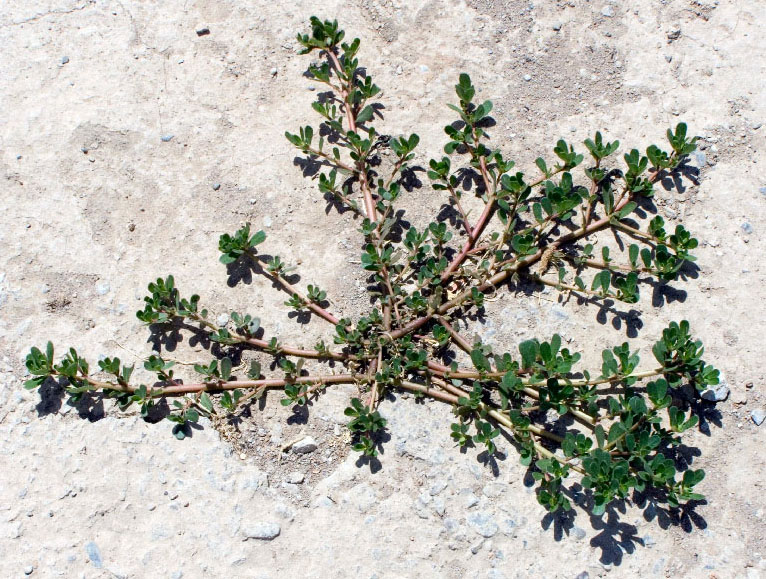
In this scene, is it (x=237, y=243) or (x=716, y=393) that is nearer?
(x=716, y=393)

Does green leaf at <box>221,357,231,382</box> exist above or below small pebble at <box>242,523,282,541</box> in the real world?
above

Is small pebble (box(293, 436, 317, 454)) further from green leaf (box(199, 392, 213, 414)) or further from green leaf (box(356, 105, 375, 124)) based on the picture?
green leaf (box(356, 105, 375, 124))

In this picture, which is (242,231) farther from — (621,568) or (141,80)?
(621,568)

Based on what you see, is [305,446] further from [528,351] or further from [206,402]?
[528,351]

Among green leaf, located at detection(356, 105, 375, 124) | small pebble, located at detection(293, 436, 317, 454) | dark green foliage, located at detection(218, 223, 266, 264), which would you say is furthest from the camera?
green leaf, located at detection(356, 105, 375, 124)

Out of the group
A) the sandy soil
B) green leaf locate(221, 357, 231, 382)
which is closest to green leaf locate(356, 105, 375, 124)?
the sandy soil

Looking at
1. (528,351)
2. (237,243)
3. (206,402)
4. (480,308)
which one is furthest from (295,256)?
(528,351)

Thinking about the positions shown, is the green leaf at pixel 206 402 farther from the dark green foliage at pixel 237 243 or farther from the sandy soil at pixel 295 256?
the dark green foliage at pixel 237 243
